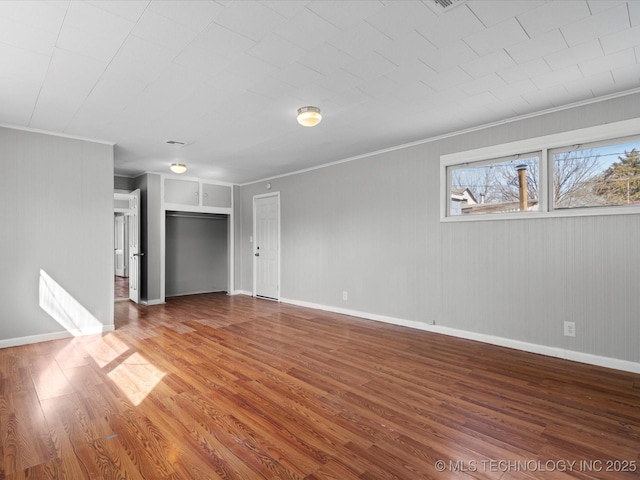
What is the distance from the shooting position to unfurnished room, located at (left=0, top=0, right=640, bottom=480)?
206 cm

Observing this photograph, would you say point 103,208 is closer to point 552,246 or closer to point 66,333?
point 66,333

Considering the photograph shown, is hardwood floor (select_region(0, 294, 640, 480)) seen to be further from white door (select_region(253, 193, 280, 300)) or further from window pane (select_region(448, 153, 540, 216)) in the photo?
white door (select_region(253, 193, 280, 300))

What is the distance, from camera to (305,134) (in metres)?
4.42

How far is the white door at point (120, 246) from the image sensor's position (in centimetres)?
1068

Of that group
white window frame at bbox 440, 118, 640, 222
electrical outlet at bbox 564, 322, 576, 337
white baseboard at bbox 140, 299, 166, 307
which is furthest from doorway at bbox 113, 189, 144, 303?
electrical outlet at bbox 564, 322, 576, 337

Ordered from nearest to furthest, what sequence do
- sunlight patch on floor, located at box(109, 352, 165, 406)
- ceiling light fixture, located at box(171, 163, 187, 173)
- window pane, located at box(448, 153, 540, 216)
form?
sunlight patch on floor, located at box(109, 352, 165, 406) → window pane, located at box(448, 153, 540, 216) → ceiling light fixture, located at box(171, 163, 187, 173)

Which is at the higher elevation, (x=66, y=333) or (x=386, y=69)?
(x=386, y=69)

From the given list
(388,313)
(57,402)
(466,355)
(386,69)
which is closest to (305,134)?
(386,69)

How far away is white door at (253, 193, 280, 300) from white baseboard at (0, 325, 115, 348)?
3110mm

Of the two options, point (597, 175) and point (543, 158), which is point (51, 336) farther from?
point (597, 175)

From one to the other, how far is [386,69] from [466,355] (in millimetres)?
2964

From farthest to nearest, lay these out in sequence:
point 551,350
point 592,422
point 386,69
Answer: point 551,350 < point 386,69 < point 592,422

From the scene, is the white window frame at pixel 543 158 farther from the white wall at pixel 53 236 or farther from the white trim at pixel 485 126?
the white wall at pixel 53 236

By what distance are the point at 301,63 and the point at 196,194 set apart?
17.6ft
